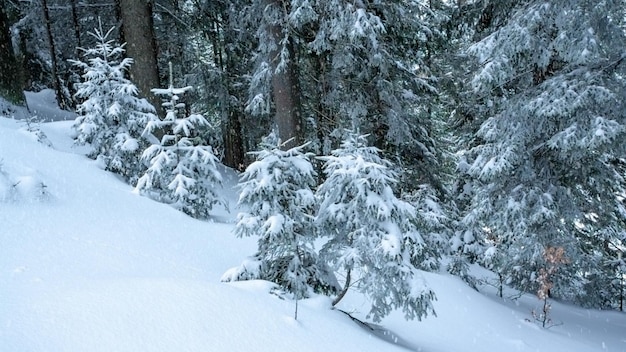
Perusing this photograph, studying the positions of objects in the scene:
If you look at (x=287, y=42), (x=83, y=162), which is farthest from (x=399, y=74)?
(x=83, y=162)

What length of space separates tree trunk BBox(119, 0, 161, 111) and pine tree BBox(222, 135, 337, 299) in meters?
6.63

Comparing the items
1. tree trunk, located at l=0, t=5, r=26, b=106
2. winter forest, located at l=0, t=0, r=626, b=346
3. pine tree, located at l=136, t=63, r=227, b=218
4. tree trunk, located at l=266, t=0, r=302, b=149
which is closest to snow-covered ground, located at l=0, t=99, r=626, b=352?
pine tree, located at l=136, t=63, r=227, b=218

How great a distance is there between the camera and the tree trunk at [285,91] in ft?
31.2

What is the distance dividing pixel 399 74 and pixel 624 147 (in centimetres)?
541

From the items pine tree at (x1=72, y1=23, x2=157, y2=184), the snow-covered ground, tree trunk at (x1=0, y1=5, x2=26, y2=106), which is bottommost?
the snow-covered ground

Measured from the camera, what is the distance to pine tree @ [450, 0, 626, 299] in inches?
306

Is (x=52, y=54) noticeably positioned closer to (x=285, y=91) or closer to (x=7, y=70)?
(x=7, y=70)

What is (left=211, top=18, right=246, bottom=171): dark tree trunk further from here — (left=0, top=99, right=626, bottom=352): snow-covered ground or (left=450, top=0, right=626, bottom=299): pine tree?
(left=450, top=0, right=626, bottom=299): pine tree

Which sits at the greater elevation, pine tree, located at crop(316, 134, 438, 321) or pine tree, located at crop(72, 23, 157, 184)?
pine tree, located at crop(72, 23, 157, 184)

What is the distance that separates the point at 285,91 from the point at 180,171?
3.00 meters

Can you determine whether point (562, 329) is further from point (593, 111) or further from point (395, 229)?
point (395, 229)

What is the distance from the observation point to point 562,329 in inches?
369

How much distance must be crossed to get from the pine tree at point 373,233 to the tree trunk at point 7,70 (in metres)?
7.77

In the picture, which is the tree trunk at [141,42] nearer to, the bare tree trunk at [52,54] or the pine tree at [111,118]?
the pine tree at [111,118]
